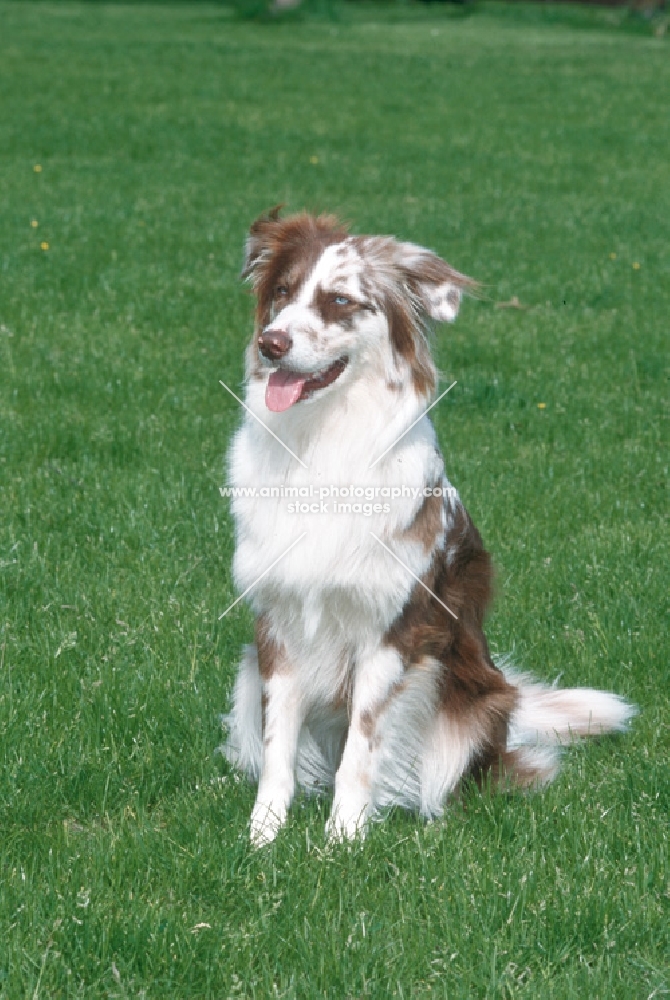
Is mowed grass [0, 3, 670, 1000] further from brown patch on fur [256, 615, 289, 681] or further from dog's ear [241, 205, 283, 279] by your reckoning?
dog's ear [241, 205, 283, 279]

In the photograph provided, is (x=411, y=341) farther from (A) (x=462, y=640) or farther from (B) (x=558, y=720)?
(B) (x=558, y=720)

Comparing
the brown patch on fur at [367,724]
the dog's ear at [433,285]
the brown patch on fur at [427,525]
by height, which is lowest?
the brown patch on fur at [367,724]

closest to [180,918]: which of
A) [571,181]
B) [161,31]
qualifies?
[571,181]

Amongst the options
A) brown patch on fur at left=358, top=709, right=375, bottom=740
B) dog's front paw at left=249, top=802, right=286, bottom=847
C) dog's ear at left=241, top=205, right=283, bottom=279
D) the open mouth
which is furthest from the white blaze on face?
dog's front paw at left=249, top=802, right=286, bottom=847

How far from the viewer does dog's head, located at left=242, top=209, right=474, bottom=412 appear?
3381 millimetres

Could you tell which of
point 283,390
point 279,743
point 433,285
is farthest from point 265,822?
point 433,285

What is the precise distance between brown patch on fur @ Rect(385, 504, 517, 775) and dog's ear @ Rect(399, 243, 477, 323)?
0.65 meters

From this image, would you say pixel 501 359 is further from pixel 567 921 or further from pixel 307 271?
pixel 567 921

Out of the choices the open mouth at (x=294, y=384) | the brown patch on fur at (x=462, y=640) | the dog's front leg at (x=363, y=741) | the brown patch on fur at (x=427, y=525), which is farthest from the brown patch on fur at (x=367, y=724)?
the open mouth at (x=294, y=384)

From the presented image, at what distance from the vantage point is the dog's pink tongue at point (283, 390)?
3387mm

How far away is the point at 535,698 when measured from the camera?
13.8ft

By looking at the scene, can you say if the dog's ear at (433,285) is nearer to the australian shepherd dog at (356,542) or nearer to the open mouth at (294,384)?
the australian shepherd dog at (356,542)

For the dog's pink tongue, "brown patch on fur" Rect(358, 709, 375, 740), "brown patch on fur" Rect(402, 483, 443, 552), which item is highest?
the dog's pink tongue

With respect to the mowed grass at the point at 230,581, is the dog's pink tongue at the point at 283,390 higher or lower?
higher
